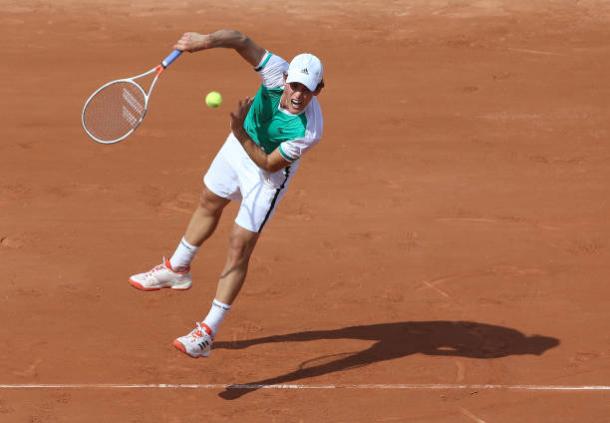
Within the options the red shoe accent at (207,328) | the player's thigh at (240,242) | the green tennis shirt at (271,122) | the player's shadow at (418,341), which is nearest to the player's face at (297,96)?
the green tennis shirt at (271,122)

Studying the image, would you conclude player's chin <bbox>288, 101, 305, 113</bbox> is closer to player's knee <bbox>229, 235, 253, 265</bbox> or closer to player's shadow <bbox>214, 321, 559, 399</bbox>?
player's knee <bbox>229, 235, 253, 265</bbox>

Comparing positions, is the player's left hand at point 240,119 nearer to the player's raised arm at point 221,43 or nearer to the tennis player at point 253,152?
the tennis player at point 253,152

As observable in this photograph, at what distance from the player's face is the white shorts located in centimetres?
55

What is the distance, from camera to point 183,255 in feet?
33.6

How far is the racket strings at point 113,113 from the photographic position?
32.2 feet

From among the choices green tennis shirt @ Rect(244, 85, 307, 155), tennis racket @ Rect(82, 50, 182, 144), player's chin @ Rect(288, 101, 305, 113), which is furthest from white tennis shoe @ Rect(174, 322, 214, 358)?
player's chin @ Rect(288, 101, 305, 113)

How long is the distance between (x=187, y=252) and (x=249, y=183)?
3.10 ft

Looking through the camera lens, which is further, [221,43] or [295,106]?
[295,106]

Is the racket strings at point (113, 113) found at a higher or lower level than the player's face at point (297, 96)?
lower

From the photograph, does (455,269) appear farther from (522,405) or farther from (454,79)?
(454,79)

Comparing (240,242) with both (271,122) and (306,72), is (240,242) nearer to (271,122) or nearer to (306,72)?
(271,122)

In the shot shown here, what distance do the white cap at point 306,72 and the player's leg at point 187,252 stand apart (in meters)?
1.40

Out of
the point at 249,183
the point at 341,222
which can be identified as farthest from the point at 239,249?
the point at 341,222

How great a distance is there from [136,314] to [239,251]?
57.5 inches
